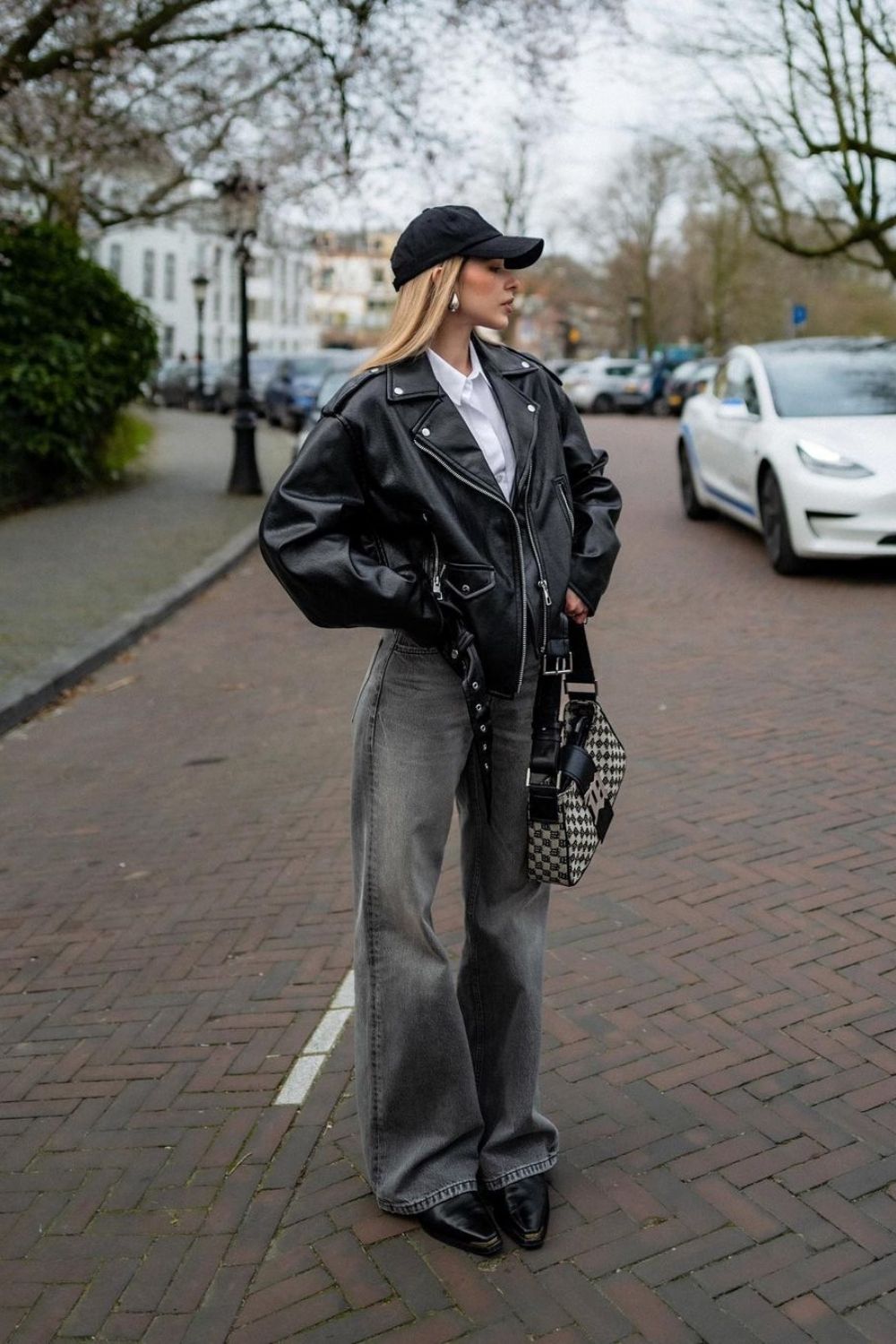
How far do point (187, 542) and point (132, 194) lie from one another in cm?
1778

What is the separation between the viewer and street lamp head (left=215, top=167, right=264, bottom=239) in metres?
16.7

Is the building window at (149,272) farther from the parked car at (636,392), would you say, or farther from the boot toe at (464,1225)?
the boot toe at (464,1225)

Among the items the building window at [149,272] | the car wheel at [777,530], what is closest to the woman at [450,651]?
the car wheel at [777,530]

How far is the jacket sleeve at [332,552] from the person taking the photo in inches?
97.5

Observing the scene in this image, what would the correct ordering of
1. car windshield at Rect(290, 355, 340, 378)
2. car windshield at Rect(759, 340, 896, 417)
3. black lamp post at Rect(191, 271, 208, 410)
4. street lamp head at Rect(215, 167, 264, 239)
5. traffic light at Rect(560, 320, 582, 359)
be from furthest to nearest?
traffic light at Rect(560, 320, 582, 359), black lamp post at Rect(191, 271, 208, 410), car windshield at Rect(290, 355, 340, 378), street lamp head at Rect(215, 167, 264, 239), car windshield at Rect(759, 340, 896, 417)

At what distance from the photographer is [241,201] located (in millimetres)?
16797

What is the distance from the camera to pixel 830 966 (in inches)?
154

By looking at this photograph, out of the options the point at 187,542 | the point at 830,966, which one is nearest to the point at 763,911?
the point at 830,966

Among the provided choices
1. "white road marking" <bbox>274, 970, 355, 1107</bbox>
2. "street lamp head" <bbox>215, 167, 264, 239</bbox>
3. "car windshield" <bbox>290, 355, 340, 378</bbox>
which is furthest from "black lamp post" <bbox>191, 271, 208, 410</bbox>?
"white road marking" <bbox>274, 970, 355, 1107</bbox>

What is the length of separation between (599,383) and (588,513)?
121 feet

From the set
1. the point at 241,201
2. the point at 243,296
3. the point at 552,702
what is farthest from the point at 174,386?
the point at 552,702

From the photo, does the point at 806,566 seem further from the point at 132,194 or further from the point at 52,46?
the point at 132,194

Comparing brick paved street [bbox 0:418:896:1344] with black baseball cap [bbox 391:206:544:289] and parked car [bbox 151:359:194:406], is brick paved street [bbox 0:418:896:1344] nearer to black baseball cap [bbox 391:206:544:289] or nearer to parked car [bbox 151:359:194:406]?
black baseball cap [bbox 391:206:544:289]

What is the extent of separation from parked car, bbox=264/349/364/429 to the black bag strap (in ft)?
86.7
